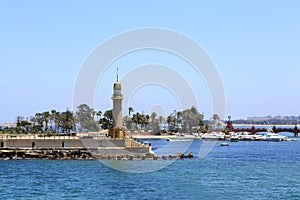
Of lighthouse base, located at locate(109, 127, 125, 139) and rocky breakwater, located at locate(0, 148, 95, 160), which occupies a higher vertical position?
lighthouse base, located at locate(109, 127, 125, 139)

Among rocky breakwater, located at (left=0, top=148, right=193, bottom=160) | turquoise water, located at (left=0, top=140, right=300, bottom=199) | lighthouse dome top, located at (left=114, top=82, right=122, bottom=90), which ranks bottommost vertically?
turquoise water, located at (left=0, top=140, right=300, bottom=199)

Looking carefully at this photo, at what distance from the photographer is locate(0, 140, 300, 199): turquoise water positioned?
40875 millimetres

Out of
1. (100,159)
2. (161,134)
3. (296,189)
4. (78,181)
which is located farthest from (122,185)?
(161,134)

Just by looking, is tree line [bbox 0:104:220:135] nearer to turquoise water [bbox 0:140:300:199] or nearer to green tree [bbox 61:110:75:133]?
green tree [bbox 61:110:75:133]

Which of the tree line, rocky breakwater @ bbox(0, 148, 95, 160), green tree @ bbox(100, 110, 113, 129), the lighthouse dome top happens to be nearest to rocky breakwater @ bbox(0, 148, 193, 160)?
rocky breakwater @ bbox(0, 148, 95, 160)

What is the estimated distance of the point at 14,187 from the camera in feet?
148

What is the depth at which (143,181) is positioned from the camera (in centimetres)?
4838

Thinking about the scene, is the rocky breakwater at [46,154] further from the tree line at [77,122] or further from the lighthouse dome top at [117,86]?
the tree line at [77,122]

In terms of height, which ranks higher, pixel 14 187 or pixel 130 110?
pixel 130 110

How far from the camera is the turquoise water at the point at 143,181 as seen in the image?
4088 centimetres

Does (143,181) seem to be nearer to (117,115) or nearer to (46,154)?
(117,115)

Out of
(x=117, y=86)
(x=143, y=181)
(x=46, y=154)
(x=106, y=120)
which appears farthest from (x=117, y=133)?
(x=106, y=120)

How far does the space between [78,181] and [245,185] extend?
15.0 m

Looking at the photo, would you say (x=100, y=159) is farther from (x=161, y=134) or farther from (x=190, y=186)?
(x=161, y=134)
